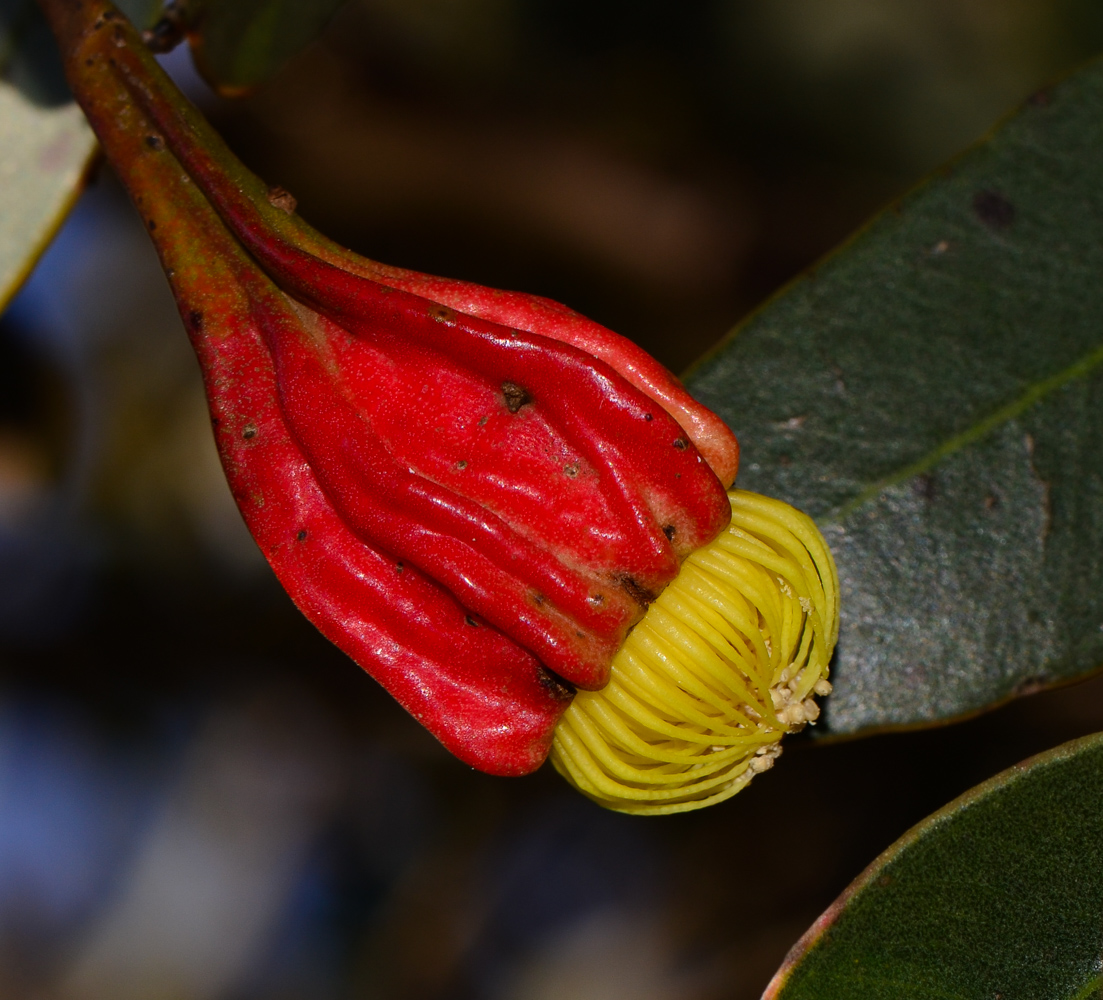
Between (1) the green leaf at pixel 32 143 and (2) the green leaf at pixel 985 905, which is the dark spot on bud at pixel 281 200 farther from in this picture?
(2) the green leaf at pixel 985 905

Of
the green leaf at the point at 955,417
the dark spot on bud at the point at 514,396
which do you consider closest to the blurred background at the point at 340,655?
the green leaf at the point at 955,417

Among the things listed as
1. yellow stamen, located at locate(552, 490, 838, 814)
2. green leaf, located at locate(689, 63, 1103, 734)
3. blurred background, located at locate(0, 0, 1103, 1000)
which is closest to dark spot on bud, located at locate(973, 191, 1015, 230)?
green leaf, located at locate(689, 63, 1103, 734)

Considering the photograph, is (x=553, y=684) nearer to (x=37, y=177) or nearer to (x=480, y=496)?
(x=480, y=496)

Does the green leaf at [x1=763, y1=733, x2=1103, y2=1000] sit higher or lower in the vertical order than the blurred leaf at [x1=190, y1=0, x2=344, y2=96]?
lower

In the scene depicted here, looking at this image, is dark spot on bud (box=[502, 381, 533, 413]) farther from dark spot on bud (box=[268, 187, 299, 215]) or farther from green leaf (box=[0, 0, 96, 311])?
green leaf (box=[0, 0, 96, 311])

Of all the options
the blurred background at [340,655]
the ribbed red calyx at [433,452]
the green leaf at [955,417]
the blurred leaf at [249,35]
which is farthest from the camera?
the blurred background at [340,655]

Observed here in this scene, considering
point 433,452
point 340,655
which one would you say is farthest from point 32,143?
point 340,655
